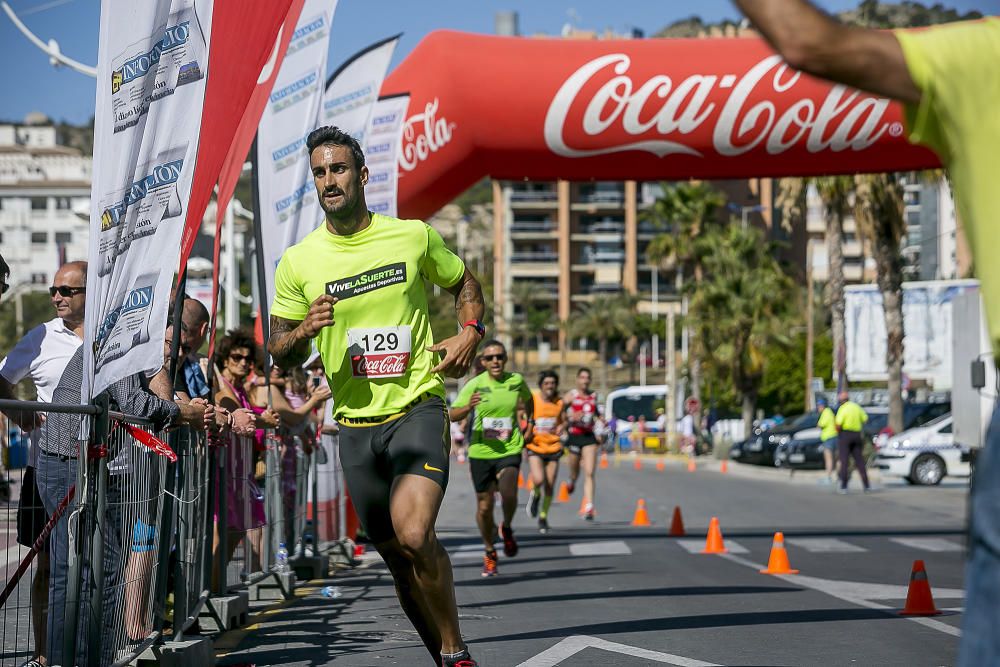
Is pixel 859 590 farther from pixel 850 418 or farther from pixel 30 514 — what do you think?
pixel 850 418

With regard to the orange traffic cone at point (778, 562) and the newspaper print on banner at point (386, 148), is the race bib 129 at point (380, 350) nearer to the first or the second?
the orange traffic cone at point (778, 562)

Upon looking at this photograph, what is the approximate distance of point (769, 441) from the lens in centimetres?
4228

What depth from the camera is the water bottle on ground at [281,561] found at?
11.5 m

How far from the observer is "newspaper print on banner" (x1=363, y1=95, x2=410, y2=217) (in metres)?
15.8

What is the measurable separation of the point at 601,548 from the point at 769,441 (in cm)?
2621

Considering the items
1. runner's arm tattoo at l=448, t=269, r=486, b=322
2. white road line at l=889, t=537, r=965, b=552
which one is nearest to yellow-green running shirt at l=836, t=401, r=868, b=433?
white road line at l=889, t=537, r=965, b=552

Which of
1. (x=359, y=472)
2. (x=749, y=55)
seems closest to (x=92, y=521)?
(x=359, y=472)

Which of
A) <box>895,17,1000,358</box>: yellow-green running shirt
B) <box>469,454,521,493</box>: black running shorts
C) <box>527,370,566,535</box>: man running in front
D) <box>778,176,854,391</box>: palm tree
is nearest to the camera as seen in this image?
<box>895,17,1000,358</box>: yellow-green running shirt

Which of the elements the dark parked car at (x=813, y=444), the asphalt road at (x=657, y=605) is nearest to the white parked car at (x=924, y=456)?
the dark parked car at (x=813, y=444)

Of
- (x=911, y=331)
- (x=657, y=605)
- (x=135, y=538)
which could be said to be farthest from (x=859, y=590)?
(x=911, y=331)

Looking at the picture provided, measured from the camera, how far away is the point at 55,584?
6.02m

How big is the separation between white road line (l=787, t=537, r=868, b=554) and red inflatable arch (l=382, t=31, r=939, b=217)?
4.02m

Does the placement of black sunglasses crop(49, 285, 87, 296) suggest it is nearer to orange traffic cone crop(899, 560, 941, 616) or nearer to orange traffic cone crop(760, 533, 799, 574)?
orange traffic cone crop(899, 560, 941, 616)

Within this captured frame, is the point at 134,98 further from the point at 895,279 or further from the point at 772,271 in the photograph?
the point at 772,271
